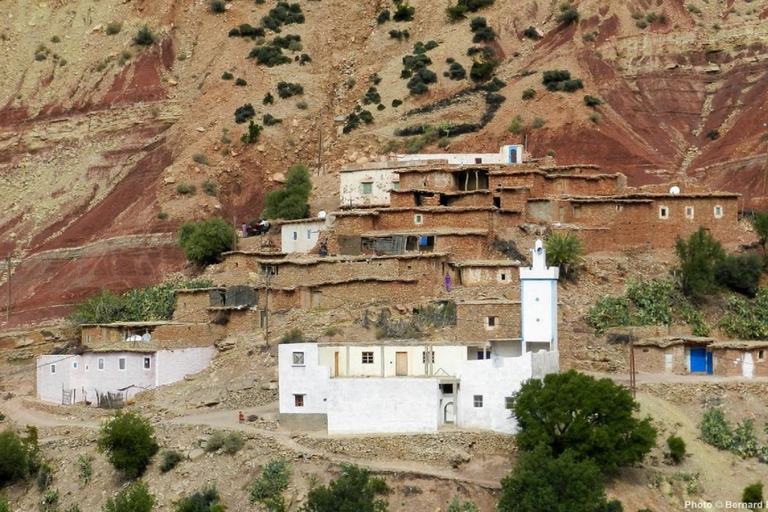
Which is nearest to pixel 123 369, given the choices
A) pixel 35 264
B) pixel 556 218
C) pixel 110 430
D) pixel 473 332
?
pixel 110 430

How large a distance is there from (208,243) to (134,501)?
19.9 metres

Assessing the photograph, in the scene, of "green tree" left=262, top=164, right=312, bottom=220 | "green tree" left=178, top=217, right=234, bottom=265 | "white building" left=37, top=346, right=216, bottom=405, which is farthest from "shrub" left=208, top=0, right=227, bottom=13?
"white building" left=37, top=346, right=216, bottom=405

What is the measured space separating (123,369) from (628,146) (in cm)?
2981

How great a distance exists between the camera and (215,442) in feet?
132

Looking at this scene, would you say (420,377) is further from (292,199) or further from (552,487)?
(292,199)

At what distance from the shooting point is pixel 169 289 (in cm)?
5328

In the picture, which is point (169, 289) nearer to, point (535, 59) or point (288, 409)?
point (288, 409)

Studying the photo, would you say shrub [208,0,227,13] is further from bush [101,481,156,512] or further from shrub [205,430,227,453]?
bush [101,481,156,512]

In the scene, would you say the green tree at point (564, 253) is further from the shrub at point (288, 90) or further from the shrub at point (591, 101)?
the shrub at point (288, 90)

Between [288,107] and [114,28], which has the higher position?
[114,28]

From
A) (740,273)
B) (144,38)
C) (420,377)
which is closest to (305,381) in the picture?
(420,377)

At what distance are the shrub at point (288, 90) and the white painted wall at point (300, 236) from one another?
23539mm

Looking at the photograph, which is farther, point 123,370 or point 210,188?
point 210,188

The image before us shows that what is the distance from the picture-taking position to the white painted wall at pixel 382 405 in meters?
39.3
